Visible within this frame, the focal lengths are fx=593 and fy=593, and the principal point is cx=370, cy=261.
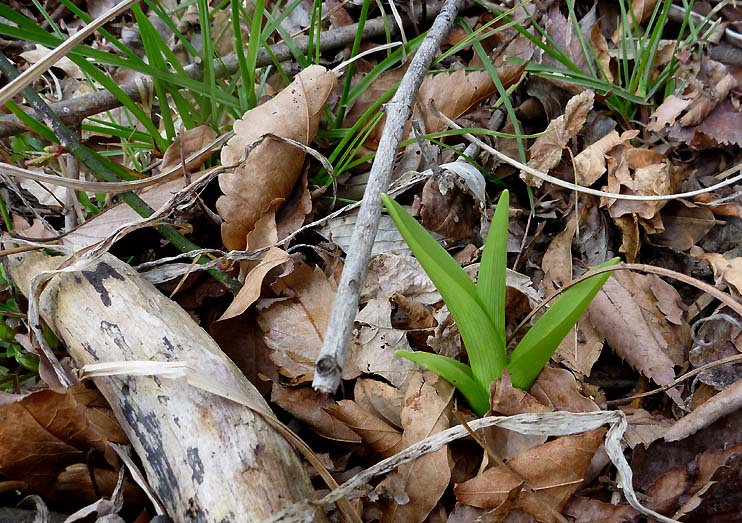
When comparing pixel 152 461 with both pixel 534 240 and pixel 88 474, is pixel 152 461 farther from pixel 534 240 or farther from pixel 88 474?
pixel 534 240

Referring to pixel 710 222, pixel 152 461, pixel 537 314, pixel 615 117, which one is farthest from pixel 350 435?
pixel 615 117

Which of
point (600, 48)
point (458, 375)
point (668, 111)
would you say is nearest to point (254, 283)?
point (458, 375)

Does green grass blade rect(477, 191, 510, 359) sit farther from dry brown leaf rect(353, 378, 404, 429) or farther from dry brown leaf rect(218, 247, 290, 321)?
dry brown leaf rect(218, 247, 290, 321)

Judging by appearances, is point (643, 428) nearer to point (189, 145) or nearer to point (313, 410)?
point (313, 410)

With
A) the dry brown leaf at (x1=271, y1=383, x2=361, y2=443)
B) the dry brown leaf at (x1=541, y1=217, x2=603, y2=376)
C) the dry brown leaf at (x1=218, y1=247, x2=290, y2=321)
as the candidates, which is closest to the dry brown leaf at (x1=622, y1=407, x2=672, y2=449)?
the dry brown leaf at (x1=541, y1=217, x2=603, y2=376)

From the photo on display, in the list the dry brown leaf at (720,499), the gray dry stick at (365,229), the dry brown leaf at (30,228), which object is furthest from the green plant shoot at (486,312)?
the dry brown leaf at (30,228)

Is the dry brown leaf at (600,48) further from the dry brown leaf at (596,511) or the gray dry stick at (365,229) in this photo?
the dry brown leaf at (596,511)


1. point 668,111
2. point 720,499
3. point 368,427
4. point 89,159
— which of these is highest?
point 89,159
